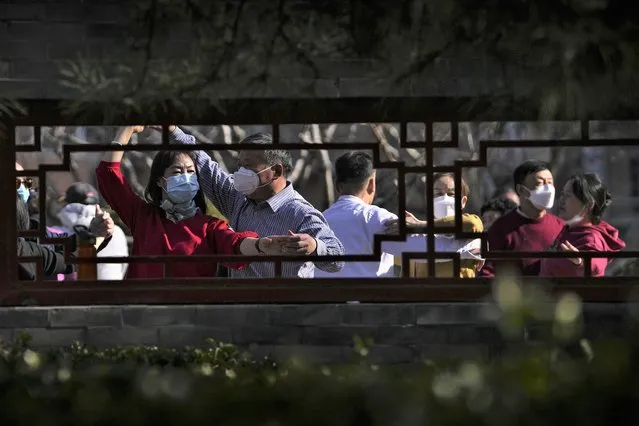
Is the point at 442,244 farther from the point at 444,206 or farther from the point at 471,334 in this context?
the point at 471,334

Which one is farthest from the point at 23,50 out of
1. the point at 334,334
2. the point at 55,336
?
the point at 334,334

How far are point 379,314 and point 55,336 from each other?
1.46 meters

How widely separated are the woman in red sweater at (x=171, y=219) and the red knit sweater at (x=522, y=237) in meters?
0.99

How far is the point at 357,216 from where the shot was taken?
22.2 feet

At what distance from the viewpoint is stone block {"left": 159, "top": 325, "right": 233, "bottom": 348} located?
21.3 feet

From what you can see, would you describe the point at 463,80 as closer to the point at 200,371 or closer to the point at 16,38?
the point at 16,38

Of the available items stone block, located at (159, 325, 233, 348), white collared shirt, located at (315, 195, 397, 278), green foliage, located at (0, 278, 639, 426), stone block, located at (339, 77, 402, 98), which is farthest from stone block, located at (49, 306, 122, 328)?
green foliage, located at (0, 278, 639, 426)

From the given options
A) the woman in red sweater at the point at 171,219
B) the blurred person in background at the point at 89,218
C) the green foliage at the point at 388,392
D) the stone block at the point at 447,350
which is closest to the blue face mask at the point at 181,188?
the woman in red sweater at the point at 171,219

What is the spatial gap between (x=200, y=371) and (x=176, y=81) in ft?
9.10

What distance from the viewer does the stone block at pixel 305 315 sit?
21.4ft

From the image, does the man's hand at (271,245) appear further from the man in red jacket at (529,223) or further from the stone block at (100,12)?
the stone block at (100,12)

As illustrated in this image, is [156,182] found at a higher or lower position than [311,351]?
higher

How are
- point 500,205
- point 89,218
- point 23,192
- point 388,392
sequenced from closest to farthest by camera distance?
point 388,392, point 23,192, point 500,205, point 89,218

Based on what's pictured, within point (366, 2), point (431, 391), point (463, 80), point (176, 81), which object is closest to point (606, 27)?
point (366, 2)
